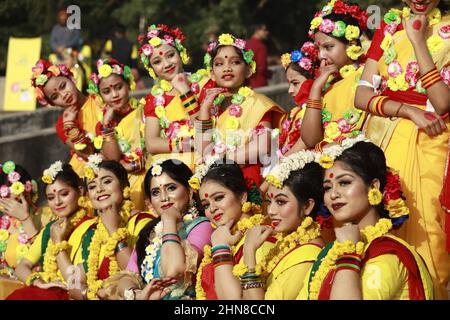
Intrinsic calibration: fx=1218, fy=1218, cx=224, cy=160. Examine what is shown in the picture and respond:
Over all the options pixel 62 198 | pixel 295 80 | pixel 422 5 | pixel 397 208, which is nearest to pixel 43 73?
pixel 62 198

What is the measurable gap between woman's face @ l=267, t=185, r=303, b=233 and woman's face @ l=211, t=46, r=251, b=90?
1.68m

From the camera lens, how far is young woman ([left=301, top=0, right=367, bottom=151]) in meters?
6.89

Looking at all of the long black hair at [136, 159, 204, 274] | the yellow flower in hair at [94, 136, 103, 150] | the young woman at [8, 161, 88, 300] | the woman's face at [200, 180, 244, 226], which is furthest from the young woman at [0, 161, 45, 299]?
the woman's face at [200, 180, 244, 226]

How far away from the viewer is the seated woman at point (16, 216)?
840 cm

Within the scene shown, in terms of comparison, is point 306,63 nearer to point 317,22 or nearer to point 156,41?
point 317,22

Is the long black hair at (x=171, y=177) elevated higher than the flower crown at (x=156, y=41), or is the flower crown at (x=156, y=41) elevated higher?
the flower crown at (x=156, y=41)

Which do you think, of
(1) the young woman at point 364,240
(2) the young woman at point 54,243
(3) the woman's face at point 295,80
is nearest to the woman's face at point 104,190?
(2) the young woman at point 54,243

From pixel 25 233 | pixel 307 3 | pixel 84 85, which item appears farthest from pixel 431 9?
pixel 307 3

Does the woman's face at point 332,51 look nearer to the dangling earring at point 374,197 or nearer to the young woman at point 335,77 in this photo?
the young woman at point 335,77

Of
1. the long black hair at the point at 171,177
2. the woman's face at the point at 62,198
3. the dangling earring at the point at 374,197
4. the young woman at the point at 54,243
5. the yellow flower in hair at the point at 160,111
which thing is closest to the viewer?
the dangling earring at the point at 374,197

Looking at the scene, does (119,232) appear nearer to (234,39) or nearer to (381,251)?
(234,39)

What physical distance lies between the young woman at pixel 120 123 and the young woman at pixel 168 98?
23cm

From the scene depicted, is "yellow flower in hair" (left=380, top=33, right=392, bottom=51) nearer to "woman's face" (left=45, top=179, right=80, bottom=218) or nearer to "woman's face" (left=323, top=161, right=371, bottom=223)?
"woman's face" (left=323, top=161, right=371, bottom=223)

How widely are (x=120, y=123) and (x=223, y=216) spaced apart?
232cm
